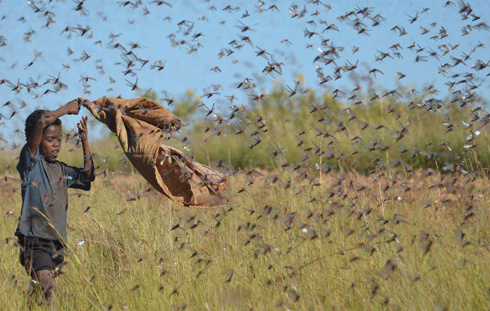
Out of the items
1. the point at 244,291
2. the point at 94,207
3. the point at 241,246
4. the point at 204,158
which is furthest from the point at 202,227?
the point at 204,158

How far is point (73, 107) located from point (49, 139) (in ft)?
1.16

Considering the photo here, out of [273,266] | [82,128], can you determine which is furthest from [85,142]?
[273,266]

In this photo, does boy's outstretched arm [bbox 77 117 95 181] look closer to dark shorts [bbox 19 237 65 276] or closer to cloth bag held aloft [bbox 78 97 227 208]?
cloth bag held aloft [bbox 78 97 227 208]

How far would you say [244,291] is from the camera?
366 centimetres

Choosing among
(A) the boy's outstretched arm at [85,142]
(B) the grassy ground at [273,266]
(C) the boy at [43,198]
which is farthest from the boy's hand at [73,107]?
(B) the grassy ground at [273,266]

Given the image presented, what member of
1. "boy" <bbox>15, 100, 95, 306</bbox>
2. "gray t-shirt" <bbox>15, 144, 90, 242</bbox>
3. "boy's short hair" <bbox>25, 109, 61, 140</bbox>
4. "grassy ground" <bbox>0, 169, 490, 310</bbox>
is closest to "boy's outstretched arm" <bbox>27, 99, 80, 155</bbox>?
"boy" <bbox>15, 100, 95, 306</bbox>

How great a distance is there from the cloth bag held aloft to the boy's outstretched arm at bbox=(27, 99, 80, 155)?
0.32 feet

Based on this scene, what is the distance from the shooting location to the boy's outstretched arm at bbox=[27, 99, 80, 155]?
12.3ft

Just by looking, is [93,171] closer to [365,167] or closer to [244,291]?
[244,291]

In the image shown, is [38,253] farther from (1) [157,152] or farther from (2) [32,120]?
(1) [157,152]

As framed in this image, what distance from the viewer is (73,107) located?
12.5 ft

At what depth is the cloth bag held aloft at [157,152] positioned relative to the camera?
12.8 ft

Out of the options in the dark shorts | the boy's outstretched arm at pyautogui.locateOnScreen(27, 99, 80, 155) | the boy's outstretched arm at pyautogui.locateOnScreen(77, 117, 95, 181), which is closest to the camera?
the boy's outstretched arm at pyautogui.locateOnScreen(27, 99, 80, 155)

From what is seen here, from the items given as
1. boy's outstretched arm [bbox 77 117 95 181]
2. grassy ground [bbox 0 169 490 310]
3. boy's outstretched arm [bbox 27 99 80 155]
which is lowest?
grassy ground [bbox 0 169 490 310]
